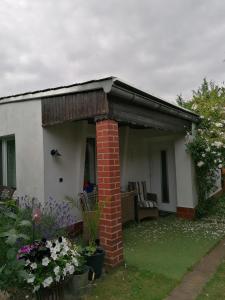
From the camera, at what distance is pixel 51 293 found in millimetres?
3299

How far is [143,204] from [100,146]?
4105mm

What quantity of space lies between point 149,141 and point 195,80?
1549 cm

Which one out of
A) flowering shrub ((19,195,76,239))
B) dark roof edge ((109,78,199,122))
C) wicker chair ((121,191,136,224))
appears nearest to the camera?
dark roof edge ((109,78,199,122))

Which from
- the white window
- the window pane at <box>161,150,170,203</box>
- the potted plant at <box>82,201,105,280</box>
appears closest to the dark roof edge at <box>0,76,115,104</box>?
the white window

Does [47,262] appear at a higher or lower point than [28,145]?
lower

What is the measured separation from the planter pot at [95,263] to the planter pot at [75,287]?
36 centimetres

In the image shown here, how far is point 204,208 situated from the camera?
8297mm

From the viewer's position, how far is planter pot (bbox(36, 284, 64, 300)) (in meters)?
3.26

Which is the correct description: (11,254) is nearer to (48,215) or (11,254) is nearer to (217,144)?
(48,215)

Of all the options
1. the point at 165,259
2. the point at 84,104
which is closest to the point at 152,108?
the point at 84,104

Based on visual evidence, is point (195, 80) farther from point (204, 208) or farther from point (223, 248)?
point (223, 248)

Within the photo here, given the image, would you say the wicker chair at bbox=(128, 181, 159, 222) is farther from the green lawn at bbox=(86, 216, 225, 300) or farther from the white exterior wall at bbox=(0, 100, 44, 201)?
the white exterior wall at bbox=(0, 100, 44, 201)

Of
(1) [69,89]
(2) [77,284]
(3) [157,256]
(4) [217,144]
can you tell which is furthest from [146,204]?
(2) [77,284]

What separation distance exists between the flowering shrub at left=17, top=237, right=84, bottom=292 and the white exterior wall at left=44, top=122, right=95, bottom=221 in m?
2.51
